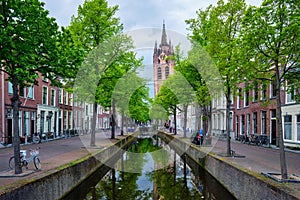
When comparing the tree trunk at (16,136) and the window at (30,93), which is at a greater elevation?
the window at (30,93)

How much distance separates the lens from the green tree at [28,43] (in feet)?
28.9

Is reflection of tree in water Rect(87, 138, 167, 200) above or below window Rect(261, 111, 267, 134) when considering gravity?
below

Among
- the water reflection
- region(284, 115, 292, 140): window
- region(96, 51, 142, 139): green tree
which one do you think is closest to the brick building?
region(284, 115, 292, 140): window

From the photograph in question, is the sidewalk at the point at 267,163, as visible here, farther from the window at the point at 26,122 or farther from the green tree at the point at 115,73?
the window at the point at 26,122

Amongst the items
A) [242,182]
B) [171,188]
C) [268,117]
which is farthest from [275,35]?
[268,117]

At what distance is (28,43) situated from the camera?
9.11 metres

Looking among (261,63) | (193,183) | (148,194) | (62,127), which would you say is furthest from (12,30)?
(62,127)

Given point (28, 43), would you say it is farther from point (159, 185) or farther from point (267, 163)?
point (267, 163)

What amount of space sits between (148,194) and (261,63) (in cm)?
657

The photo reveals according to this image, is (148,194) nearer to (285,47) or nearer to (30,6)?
(285,47)

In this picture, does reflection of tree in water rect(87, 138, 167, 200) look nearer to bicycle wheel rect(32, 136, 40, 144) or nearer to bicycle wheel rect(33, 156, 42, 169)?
bicycle wheel rect(33, 156, 42, 169)

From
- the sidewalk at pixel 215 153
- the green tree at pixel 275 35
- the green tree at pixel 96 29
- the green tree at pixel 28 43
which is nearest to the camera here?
the sidewalk at pixel 215 153

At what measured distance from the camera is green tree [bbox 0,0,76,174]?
881cm

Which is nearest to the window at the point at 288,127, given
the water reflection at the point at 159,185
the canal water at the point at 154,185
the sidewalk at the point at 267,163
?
the sidewalk at the point at 267,163
